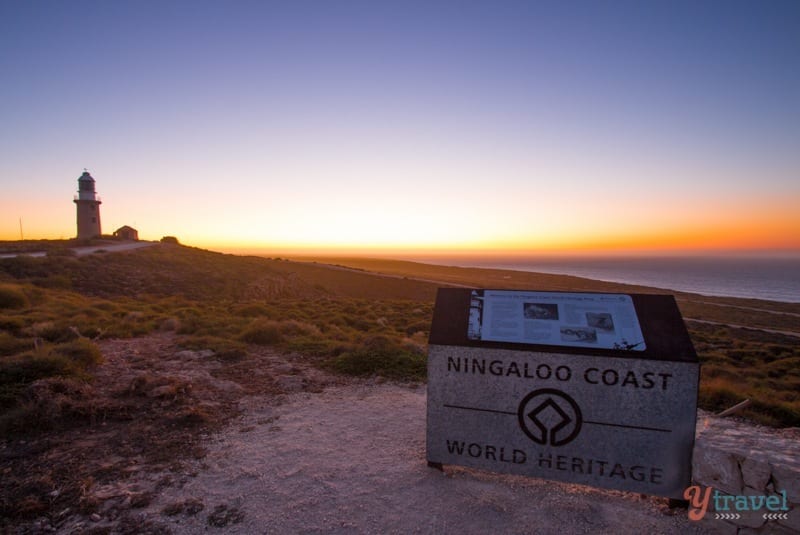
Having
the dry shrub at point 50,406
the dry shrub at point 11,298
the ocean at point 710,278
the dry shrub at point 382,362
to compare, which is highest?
Answer: the dry shrub at point 11,298

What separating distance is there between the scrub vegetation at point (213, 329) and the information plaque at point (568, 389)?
4.53m

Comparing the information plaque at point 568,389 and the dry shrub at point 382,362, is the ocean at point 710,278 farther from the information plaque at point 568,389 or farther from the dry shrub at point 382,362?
the information plaque at point 568,389

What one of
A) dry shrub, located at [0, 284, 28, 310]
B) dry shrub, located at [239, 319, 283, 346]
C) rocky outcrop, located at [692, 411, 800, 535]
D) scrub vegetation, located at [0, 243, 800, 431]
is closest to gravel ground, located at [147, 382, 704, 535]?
rocky outcrop, located at [692, 411, 800, 535]

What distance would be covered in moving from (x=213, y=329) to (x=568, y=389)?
11484 mm

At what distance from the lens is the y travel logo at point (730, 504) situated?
3.46 meters

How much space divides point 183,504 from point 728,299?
188ft

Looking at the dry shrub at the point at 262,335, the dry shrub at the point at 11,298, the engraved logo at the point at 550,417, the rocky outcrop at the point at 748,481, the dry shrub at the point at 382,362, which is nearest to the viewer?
the rocky outcrop at the point at 748,481

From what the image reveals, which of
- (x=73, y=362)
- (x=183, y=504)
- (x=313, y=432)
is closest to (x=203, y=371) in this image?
(x=73, y=362)

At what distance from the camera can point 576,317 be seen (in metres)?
4.61

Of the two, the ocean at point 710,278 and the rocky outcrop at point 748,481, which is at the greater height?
the rocky outcrop at point 748,481

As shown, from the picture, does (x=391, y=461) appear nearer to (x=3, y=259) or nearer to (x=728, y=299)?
(x=3, y=259)

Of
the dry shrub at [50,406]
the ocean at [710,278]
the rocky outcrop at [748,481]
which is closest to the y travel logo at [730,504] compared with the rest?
the rocky outcrop at [748,481]

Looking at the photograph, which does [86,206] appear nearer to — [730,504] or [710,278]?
[730,504]

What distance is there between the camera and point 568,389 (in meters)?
4.30
